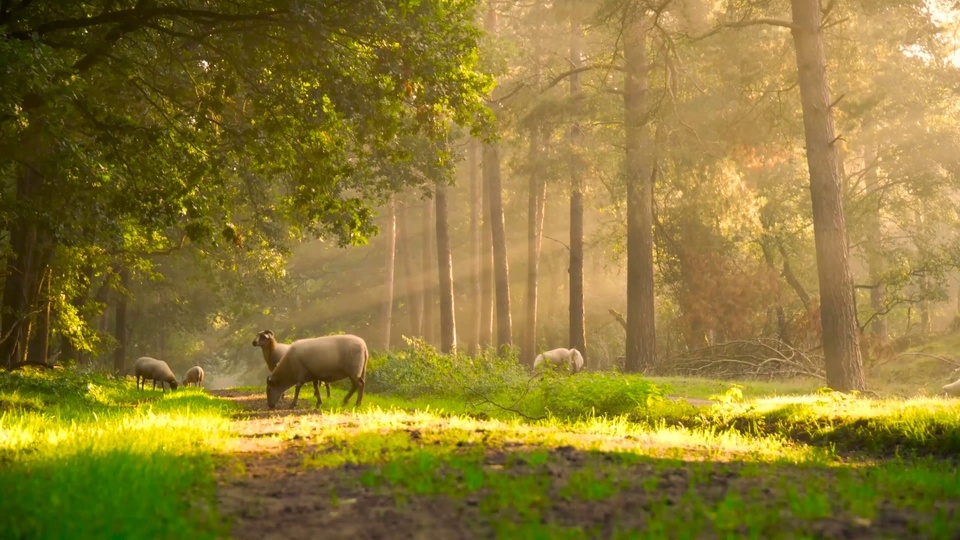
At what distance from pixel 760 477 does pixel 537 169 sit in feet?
87.6

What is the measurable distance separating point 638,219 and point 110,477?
79.0ft

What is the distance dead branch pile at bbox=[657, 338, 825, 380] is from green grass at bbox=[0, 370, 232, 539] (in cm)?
2019

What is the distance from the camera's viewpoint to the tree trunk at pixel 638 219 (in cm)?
2844

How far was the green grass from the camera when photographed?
17.3 ft

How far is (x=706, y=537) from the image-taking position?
508 centimetres

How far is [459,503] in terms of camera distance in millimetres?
6047

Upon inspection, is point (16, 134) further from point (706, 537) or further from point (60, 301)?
point (706, 537)

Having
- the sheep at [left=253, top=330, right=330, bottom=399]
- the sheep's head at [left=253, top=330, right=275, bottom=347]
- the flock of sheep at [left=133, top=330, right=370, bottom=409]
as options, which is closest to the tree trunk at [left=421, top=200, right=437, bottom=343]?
the sheep at [left=253, top=330, right=330, bottom=399]

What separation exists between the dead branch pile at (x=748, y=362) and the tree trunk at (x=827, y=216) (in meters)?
7.33

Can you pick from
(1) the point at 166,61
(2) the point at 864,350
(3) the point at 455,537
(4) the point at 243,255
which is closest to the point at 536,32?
(4) the point at 243,255

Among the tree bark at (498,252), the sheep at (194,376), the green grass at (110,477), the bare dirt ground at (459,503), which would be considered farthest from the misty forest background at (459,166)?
the bare dirt ground at (459,503)

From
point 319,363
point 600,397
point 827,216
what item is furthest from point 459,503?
point 827,216

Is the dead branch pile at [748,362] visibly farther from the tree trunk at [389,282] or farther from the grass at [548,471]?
the tree trunk at [389,282]

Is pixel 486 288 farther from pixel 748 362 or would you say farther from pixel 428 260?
pixel 748 362
